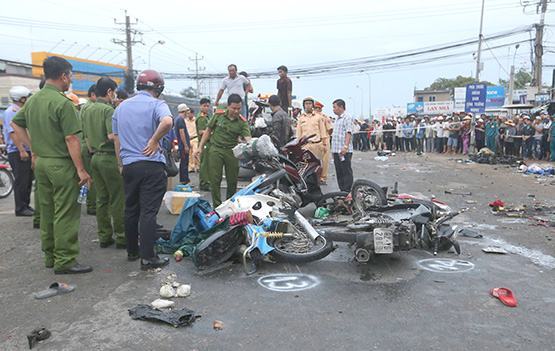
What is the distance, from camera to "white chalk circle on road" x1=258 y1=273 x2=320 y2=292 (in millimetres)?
4207

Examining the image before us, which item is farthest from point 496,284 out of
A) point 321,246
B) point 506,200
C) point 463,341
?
point 506,200

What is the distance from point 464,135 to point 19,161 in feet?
64.6

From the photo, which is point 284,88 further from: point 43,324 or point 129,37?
point 129,37

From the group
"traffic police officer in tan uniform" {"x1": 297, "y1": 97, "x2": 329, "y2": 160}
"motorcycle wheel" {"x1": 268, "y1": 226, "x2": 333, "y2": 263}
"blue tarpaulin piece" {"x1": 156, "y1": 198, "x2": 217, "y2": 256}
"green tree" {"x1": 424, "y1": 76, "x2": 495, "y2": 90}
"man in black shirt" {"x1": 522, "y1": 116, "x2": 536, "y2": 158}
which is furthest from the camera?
"green tree" {"x1": 424, "y1": 76, "x2": 495, "y2": 90}

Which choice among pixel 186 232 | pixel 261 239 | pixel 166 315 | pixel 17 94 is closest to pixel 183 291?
pixel 166 315

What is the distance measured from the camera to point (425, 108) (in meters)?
44.8

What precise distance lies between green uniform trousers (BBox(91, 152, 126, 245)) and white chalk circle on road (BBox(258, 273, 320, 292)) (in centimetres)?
210

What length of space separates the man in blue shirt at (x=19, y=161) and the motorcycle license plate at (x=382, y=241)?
5498 mm

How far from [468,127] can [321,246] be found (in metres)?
19.1

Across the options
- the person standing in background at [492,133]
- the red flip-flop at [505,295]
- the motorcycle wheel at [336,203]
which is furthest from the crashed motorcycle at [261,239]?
the person standing in background at [492,133]

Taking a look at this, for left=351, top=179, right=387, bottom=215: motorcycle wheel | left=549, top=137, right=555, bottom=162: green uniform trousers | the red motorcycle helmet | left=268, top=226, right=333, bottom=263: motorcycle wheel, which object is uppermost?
the red motorcycle helmet

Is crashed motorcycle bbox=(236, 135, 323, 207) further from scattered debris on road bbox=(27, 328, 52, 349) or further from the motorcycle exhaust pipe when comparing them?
scattered debris on road bbox=(27, 328, 52, 349)

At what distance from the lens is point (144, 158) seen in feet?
15.3

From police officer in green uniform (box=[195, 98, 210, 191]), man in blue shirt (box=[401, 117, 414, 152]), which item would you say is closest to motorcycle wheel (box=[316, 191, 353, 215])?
police officer in green uniform (box=[195, 98, 210, 191])
